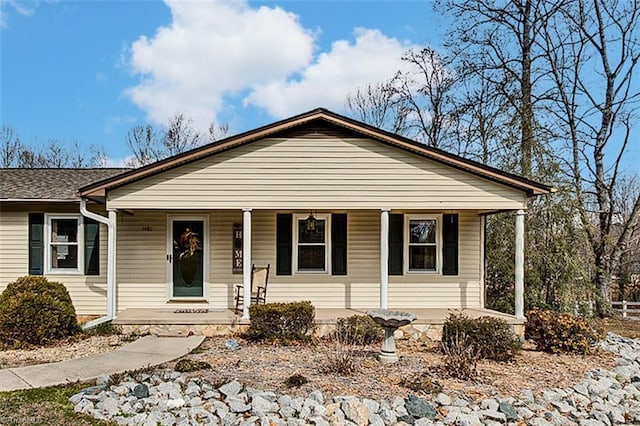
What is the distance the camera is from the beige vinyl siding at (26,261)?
32.3 ft

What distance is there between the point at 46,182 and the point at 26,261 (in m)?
1.98

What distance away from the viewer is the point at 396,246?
1029 centimetres

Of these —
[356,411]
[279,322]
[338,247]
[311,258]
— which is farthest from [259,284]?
[356,411]

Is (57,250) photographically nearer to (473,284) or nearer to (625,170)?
(473,284)

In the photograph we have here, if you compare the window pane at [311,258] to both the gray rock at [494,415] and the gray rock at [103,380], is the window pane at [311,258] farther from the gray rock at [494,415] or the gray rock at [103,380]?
the gray rock at [494,415]

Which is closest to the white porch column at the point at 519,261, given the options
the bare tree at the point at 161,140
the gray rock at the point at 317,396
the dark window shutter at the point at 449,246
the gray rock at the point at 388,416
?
the dark window shutter at the point at 449,246

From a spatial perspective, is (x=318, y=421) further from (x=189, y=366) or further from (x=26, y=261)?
(x=26, y=261)

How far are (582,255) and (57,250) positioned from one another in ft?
43.4

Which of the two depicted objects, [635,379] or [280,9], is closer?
[635,379]

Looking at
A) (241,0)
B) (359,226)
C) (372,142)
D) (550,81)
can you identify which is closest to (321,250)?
(359,226)

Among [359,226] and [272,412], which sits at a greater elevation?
[359,226]

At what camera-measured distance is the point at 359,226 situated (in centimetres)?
1031

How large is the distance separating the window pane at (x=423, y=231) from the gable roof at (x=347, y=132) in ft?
6.23

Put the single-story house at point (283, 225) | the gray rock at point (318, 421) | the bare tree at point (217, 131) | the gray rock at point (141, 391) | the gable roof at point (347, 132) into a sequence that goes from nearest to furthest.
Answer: the gray rock at point (318, 421), the gray rock at point (141, 391), the gable roof at point (347, 132), the single-story house at point (283, 225), the bare tree at point (217, 131)
